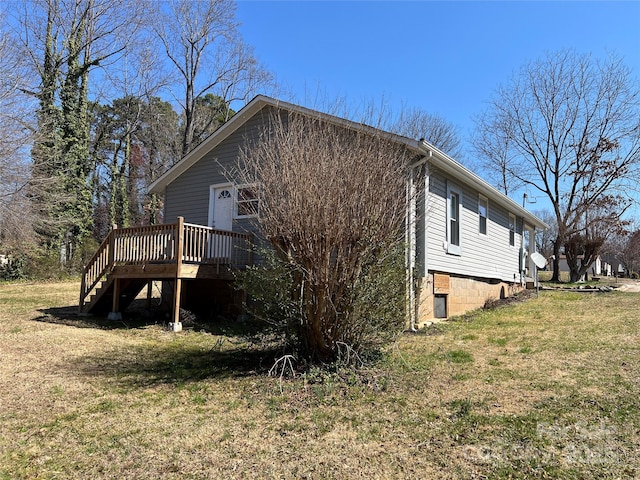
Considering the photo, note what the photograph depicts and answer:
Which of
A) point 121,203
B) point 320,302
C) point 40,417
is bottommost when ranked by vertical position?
point 40,417

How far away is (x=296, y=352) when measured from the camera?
5.75 meters

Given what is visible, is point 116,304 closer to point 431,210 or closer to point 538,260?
point 431,210

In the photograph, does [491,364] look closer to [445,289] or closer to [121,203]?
[445,289]

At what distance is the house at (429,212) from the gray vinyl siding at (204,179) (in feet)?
0.08

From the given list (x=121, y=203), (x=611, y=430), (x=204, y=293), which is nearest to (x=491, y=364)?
(x=611, y=430)

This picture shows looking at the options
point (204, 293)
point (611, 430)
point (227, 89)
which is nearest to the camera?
point (611, 430)

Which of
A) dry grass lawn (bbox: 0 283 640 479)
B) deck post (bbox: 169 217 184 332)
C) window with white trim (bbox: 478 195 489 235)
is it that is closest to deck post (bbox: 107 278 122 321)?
deck post (bbox: 169 217 184 332)

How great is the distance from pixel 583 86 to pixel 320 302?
24269mm

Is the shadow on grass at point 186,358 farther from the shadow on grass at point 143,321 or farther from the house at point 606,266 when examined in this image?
the house at point 606,266

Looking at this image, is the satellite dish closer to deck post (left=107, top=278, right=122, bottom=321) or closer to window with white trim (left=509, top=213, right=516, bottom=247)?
window with white trim (left=509, top=213, right=516, bottom=247)

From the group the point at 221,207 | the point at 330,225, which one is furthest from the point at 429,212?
the point at 221,207

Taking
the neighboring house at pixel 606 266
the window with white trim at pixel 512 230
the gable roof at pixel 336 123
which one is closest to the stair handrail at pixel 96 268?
the gable roof at pixel 336 123

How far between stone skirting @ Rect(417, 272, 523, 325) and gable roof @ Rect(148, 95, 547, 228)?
2.40m

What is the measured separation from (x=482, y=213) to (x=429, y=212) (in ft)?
14.0
